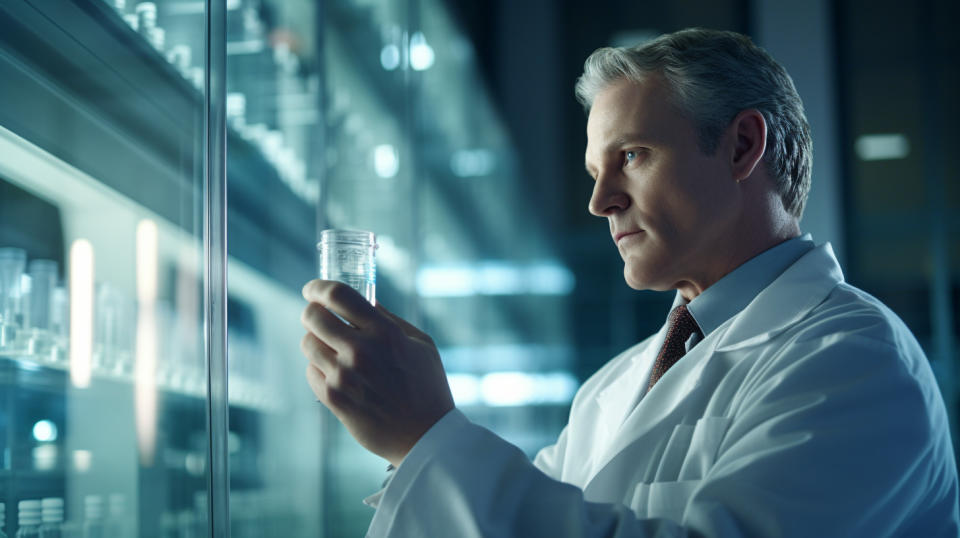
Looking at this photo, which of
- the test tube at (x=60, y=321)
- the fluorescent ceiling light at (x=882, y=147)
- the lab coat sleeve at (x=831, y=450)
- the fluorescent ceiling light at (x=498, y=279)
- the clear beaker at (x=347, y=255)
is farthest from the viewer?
the fluorescent ceiling light at (x=882, y=147)

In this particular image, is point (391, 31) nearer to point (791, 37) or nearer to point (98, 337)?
point (98, 337)

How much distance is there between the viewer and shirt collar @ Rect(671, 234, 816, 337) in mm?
1162

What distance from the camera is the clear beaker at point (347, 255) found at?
2.79 ft

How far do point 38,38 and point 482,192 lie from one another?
14.9ft

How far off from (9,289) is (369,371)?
0.54 metres

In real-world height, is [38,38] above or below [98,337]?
above

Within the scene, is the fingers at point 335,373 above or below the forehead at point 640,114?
below

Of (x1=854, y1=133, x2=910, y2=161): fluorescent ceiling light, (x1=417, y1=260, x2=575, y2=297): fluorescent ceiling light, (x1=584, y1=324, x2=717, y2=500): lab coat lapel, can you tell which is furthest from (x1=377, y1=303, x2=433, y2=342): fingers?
(x1=854, y1=133, x2=910, y2=161): fluorescent ceiling light

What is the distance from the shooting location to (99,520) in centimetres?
116

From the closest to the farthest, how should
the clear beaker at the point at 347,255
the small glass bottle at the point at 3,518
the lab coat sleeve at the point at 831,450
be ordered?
the lab coat sleeve at the point at 831,450 → the clear beaker at the point at 347,255 → the small glass bottle at the point at 3,518

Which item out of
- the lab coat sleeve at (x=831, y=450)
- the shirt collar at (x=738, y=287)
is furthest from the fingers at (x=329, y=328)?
the shirt collar at (x=738, y=287)

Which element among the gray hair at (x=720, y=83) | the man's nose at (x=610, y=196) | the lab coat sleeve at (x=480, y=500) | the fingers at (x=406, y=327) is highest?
the gray hair at (x=720, y=83)

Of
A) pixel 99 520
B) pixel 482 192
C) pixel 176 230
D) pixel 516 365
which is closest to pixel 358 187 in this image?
pixel 176 230

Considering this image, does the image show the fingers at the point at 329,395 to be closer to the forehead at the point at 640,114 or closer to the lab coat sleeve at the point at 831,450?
the lab coat sleeve at the point at 831,450
